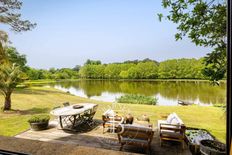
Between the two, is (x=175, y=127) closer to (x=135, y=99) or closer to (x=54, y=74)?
(x=135, y=99)

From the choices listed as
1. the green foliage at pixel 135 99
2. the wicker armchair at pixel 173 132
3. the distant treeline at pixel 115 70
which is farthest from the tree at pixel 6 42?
the wicker armchair at pixel 173 132

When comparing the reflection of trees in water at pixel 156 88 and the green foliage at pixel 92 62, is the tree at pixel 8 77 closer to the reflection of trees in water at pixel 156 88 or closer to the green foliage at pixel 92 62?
the reflection of trees in water at pixel 156 88

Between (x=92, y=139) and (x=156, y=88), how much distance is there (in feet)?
11.4

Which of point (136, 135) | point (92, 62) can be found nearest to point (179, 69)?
point (136, 135)

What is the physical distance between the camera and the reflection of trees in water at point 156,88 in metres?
4.86

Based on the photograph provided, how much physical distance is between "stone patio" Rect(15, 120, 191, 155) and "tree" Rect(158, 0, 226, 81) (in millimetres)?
1789

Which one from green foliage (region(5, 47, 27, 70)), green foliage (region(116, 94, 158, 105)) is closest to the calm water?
green foliage (region(116, 94, 158, 105))

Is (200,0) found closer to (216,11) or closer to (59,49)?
(216,11)

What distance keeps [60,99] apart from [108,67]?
9.79ft

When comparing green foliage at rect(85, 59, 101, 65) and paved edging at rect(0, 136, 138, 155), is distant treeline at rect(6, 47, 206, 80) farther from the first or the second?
paved edging at rect(0, 136, 138, 155)

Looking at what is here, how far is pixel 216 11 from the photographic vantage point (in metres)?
1.76

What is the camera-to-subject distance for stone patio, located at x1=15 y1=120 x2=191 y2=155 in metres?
2.99

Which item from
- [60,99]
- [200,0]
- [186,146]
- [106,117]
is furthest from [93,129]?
[60,99]

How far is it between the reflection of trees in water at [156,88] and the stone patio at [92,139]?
2.10 meters
